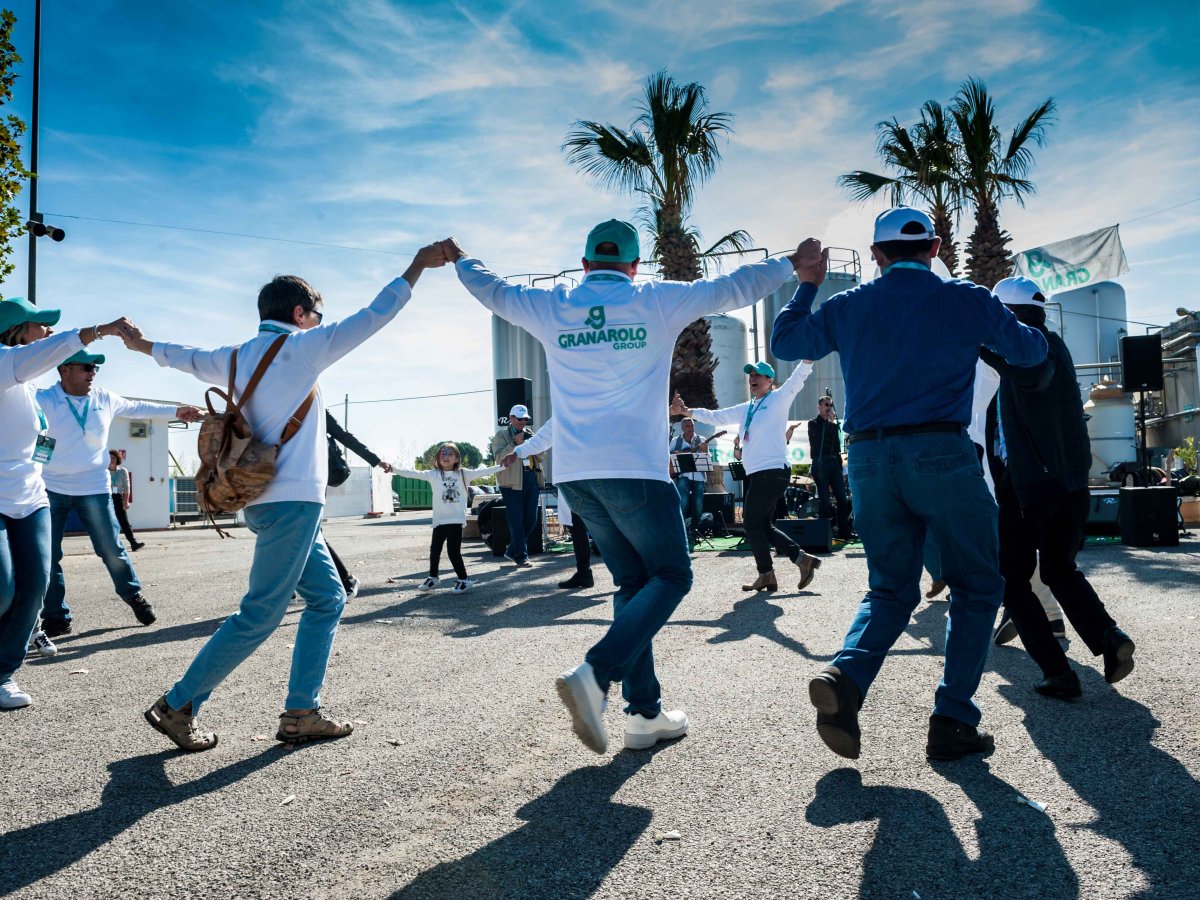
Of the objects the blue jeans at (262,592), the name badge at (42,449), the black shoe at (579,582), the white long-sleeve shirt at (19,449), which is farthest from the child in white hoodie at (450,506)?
the blue jeans at (262,592)

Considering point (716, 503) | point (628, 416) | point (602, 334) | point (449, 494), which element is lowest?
→ point (716, 503)

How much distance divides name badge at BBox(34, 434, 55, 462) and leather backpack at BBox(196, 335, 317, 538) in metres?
1.86

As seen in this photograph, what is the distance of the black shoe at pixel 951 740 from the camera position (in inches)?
124

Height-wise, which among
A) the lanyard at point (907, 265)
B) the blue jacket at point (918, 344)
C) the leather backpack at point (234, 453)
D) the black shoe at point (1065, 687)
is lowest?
the black shoe at point (1065, 687)

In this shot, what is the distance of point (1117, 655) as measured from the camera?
3.89 meters

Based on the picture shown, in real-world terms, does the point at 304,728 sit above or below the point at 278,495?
below

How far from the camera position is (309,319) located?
3.80m

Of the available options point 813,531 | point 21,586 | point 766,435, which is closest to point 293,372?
point 21,586

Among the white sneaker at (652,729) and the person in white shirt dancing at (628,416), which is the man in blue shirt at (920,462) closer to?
the person in white shirt dancing at (628,416)

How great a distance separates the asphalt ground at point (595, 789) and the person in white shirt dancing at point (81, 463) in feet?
4.22

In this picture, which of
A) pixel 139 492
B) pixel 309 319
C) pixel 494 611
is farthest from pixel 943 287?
pixel 139 492

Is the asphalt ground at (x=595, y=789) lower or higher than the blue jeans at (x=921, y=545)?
lower

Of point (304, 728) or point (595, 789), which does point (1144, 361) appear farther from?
point (304, 728)

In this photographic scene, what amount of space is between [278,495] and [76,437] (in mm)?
3921
